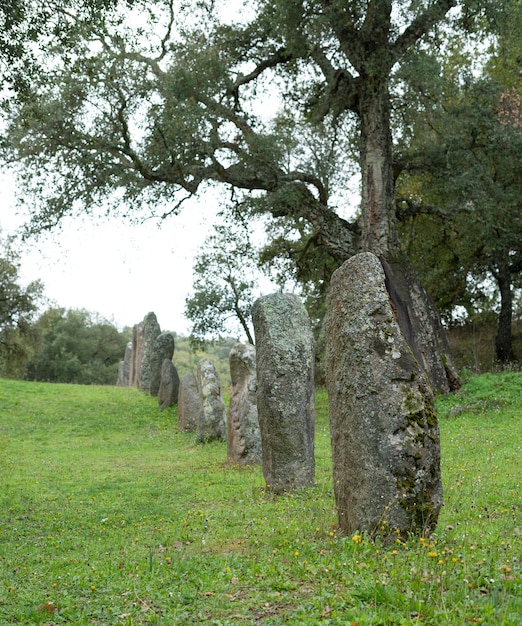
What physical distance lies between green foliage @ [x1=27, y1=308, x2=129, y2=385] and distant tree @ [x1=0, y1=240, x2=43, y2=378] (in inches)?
412

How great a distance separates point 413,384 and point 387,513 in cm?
130

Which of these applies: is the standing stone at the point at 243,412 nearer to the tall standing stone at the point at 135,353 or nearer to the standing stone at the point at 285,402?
the standing stone at the point at 285,402

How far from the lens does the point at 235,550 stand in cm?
742

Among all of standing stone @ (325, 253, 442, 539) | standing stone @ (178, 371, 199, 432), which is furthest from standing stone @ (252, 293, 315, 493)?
standing stone @ (178, 371, 199, 432)

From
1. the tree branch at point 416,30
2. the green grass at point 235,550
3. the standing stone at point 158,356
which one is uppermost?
the tree branch at point 416,30

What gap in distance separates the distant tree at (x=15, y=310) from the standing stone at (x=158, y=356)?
53.5 ft

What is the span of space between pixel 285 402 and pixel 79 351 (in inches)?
2169

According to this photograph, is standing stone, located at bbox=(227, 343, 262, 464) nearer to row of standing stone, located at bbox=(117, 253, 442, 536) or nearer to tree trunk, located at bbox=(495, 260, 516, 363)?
row of standing stone, located at bbox=(117, 253, 442, 536)

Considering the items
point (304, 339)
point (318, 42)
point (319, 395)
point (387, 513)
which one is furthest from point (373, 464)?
point (319, 395)

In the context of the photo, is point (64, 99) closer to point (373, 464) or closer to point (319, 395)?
point (319, 395)

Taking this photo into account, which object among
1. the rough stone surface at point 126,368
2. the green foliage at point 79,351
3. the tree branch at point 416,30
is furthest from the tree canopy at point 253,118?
the green foliage at point 79,351

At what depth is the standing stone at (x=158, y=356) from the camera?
99.8ft

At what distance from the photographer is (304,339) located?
11734 mm

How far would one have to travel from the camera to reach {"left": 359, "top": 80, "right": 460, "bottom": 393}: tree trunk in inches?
885
